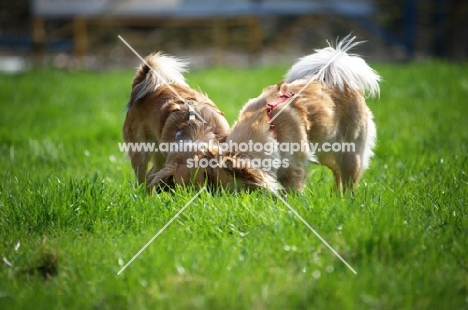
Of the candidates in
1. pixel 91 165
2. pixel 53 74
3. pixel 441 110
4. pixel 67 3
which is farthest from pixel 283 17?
pixel 91 165

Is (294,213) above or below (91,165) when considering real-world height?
above

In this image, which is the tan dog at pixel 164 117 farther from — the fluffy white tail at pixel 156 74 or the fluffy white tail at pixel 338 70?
the fluffy white tail at pixel 338 70

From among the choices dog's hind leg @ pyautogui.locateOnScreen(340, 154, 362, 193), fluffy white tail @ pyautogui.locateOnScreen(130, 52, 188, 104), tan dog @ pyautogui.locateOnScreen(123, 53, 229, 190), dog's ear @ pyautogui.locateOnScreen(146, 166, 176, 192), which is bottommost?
dog's hind leg @ pyautogui.locateOnScreen(340, 154, 362, 193)

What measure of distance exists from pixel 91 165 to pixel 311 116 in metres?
2.59

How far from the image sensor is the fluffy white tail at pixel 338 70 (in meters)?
5.23

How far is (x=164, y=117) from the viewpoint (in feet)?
17.3

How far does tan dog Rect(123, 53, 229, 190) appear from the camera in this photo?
4.81 metres

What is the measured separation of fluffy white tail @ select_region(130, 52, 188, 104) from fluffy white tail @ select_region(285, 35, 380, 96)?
1112 millimetres

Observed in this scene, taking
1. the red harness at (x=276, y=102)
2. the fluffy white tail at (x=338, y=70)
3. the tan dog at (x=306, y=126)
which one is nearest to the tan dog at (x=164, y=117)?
the tan dog at (x=306, y=126)

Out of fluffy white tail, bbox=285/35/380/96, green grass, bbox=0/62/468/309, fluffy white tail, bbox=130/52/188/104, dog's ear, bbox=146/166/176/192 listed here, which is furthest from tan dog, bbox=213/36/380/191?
fluffy white tail, bbox=130/52/188/104

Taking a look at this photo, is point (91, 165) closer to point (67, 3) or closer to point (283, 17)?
point (67, 3)

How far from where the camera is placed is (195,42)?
19.1 metres

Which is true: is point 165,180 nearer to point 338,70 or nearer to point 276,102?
point 276,102

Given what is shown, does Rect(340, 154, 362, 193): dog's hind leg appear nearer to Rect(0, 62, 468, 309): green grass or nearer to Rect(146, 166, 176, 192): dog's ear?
Rect(0, 62, 468, 309): green grass
